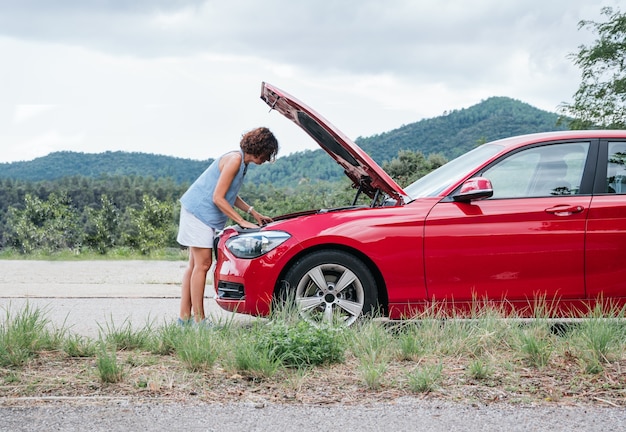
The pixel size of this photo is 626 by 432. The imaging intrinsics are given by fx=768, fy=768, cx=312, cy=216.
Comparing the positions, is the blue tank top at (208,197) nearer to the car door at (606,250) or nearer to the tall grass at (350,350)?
the tall grass at (350,350)

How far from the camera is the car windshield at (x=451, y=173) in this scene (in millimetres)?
6523

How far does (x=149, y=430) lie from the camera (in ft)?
12.3

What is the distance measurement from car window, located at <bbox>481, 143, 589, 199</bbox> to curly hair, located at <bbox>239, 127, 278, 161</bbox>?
188cm

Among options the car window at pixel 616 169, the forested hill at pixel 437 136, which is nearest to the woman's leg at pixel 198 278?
the car window at pixel 616 169

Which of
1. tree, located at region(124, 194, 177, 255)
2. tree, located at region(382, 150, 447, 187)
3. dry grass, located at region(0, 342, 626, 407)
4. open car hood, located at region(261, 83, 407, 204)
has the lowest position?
tree, located at region(124, 194, 177, 255)

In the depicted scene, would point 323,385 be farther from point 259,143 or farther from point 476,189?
point 259,143

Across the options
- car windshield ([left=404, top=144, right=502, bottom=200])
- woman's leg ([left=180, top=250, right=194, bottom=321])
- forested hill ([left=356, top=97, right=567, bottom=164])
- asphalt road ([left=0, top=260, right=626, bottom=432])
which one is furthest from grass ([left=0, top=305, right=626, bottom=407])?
forested hill ([left=356, top=97, right=567, bottom=164])

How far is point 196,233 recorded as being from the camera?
6926 millimetres

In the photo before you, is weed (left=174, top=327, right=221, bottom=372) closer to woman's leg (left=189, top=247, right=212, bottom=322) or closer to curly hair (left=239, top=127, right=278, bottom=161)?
woman's leg (left=189, top=247, right=212, bottom=322)

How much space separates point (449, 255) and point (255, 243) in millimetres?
1587

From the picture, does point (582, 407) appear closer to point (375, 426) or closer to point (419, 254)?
point (375, 426)

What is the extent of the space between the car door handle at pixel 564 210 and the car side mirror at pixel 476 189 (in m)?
0.59

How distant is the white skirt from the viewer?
692 centimetres

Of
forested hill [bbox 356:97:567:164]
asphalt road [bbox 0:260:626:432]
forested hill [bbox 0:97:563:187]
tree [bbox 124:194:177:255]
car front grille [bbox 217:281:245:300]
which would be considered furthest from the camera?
forested hill [bbox 356:97:567:164]
